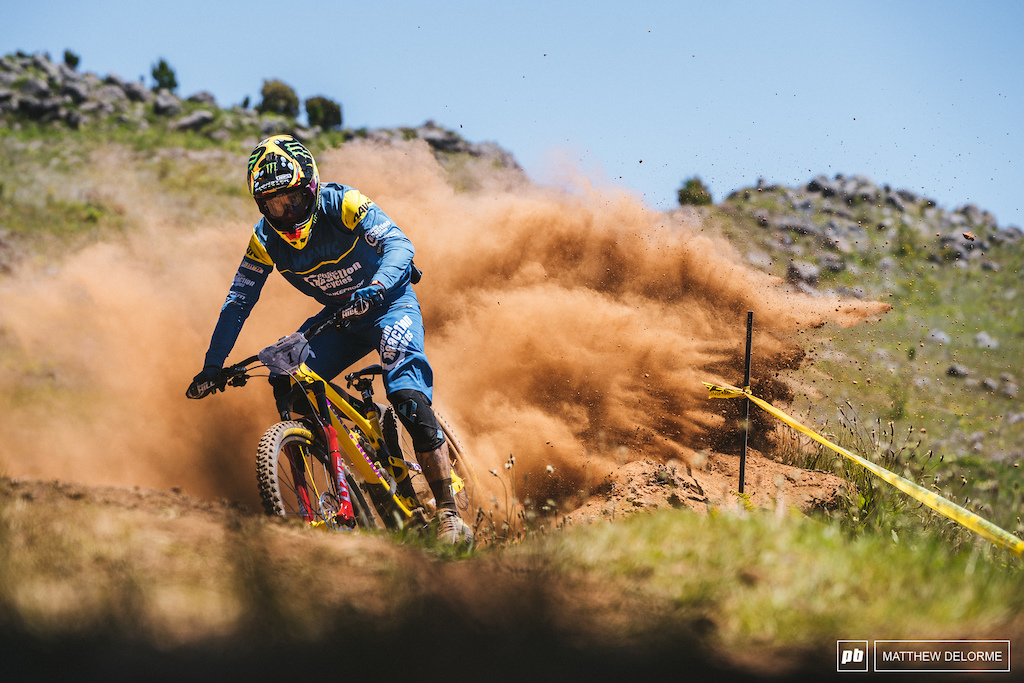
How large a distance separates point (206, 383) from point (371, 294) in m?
1.26

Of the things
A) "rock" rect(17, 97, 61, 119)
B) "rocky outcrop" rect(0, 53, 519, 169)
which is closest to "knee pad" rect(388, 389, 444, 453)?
"rocky outcrop" rect(0, 53, 519, 169)

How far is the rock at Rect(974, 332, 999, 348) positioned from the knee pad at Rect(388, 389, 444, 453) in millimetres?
24960

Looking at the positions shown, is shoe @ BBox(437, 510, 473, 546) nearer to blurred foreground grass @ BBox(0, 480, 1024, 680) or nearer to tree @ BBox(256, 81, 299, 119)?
blurred foreground grass @ BBox(0, 480, 1024, 680)

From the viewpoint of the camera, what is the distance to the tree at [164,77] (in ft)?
155

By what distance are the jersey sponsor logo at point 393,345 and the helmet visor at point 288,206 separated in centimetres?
108

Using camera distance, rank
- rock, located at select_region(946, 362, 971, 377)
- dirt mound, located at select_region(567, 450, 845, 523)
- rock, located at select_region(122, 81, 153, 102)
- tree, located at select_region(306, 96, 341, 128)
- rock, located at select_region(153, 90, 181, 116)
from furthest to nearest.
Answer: tree, located at select_region(306, 96, 341, 128), rock, located at select_region(122, 81, 153, 102), rock, located at select_region(153, 90, 181, 116), rock, located at select_region(946, 362, 971, 377), dirt mound, located at select_region(567, 450, 845, 523)

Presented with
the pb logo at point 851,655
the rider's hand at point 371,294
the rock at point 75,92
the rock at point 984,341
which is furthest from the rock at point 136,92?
the pb logo at point 851,655

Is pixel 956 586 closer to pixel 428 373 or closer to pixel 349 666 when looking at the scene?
pixel 349 666

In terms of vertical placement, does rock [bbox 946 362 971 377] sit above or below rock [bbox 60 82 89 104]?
below

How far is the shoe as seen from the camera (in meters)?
4.37

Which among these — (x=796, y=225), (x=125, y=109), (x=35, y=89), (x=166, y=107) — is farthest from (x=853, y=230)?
→ (x=35, y=89)

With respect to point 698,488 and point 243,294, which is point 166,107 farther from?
point 698,488

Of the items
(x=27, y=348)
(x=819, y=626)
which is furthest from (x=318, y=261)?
(x=27, y=348)

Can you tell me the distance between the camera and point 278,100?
159 ft
